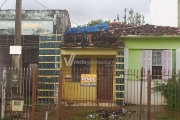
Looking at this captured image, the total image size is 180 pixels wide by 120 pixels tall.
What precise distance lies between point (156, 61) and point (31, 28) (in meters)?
6.66

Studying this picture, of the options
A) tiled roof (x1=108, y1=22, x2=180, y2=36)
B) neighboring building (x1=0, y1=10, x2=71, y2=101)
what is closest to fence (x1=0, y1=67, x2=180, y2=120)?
neighboring building (x1=0, y1=10, x2=71, y2=101)

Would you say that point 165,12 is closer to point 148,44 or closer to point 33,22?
point 148,44

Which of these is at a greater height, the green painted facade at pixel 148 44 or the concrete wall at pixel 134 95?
the green painted facade at pixel 148 44

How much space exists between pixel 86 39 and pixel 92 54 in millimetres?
868

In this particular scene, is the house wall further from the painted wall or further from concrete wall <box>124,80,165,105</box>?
the painted wall

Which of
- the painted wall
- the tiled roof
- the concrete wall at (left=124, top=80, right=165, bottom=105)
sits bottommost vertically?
the concrete wall at (left=124, top=80, right=165, bottom=105)

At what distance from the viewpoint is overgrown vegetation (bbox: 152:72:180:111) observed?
39.1 ft

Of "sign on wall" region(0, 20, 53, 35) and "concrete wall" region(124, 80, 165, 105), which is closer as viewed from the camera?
"concrete wall" region(124, 80, 165, 105)

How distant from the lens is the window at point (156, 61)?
46.2 feet

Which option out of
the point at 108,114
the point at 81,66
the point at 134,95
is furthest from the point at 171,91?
the point at 81,66

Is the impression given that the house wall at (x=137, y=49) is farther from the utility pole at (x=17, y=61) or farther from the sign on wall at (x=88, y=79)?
the utility pole at (x=17, y=61)

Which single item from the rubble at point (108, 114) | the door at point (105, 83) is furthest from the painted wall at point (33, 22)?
the rubble at point (108, 114)

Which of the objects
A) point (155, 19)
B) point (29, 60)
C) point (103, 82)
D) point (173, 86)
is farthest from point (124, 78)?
point (155, 19)

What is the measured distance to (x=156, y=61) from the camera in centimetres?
1430
